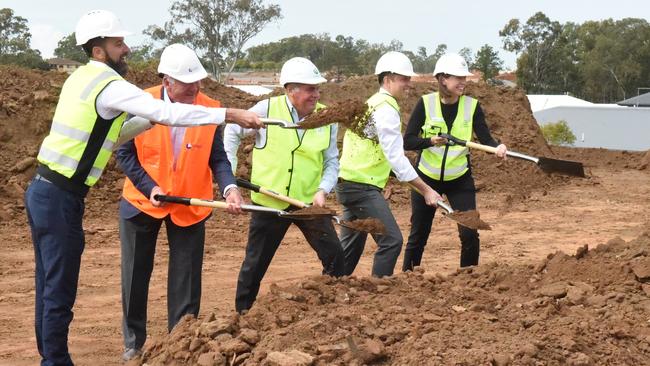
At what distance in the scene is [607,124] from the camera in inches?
1479

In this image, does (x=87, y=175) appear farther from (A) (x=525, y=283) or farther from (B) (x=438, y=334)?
(A) (x=525, y=283)

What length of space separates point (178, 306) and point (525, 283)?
2.26 m

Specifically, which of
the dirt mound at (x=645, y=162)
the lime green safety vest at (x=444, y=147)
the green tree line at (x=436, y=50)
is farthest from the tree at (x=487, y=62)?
the lime green safety vest at (x=444, y=147)

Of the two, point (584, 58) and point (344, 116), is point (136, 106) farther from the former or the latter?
point (584, 58)

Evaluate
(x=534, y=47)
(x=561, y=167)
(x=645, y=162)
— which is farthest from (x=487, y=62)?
(x=561, y=167)

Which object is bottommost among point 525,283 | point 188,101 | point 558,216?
point 558,216

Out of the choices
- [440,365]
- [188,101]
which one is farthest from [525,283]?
[188,101]

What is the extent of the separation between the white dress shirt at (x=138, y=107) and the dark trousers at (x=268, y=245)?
4.56ft

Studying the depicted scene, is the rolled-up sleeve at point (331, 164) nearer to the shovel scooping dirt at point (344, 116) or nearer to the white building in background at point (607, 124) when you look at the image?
the shovel scooping dirt at point (344, 116)

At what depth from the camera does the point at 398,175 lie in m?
7.10

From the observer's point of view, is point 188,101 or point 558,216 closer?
point 188,101

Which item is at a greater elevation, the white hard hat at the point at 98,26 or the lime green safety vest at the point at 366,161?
the white hard hat at the point at 98,26

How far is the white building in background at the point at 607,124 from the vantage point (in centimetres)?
3662

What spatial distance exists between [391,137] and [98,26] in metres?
2.63
